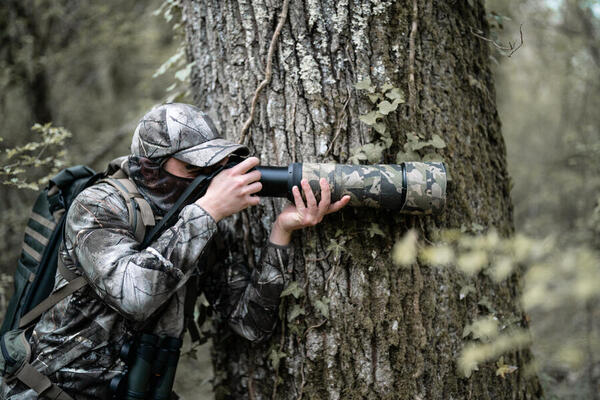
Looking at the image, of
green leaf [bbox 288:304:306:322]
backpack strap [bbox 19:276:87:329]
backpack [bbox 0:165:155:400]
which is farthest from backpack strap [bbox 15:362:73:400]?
green leaf [bbox 288:304:306:322]

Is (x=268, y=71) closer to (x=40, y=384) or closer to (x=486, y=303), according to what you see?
A: (x=486, y=303)

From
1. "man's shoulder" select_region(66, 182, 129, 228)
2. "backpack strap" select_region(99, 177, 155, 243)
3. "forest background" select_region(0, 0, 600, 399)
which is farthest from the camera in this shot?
"forest background" select_region(0, 0, 600, 399)

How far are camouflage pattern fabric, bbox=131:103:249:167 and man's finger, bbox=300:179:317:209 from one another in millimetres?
403

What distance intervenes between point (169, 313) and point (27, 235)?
2.99 feet

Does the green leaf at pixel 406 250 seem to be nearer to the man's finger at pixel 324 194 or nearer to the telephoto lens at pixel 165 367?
the man's finger at pixel 324 194

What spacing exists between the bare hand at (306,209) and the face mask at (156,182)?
52 cm

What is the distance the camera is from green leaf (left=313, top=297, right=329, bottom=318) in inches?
90.7

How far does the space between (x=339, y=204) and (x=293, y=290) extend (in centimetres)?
55

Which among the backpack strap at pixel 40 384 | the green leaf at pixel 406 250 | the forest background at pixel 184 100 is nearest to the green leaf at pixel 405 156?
the green leaf at pixel 406 250

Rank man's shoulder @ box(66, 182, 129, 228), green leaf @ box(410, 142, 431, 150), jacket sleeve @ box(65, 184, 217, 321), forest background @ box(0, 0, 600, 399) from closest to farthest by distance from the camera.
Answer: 1. jacket sleeve @ box(65, 184, 217, 321)
2. man's shoulder @ box(66, 182, 129, 228)
3. green leaf @ box(410, 142, 431, 150)
4. forest background @ box(0, 0, 600, 399)

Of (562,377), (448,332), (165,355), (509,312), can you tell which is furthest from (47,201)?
(562,377)

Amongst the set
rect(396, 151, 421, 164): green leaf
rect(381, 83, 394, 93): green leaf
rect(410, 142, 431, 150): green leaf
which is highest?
rect(381, 83, 394, 93): green leaf

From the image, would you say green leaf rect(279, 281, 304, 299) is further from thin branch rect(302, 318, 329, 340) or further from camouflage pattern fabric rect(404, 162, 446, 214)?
camouflage pattern fabric rect(404, 162, 446, 214)

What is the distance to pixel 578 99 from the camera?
805cm
